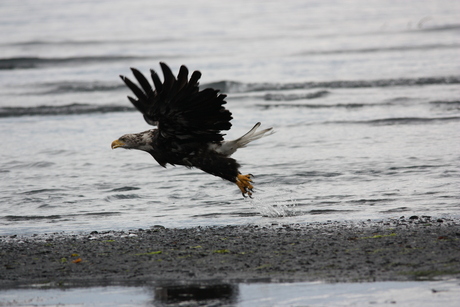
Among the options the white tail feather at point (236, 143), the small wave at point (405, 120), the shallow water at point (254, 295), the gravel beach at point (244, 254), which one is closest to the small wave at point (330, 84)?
the small wave at point (405, 120)

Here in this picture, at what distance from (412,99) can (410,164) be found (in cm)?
563

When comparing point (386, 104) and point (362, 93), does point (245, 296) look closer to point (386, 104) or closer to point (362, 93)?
point (386, 104)

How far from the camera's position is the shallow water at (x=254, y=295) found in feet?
15.8

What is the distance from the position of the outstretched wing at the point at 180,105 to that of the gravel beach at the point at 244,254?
3.64 feet

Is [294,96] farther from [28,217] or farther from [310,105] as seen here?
[28,217]

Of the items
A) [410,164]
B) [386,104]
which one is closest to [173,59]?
[386,104]

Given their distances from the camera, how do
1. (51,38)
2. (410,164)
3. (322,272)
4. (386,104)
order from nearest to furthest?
(322,272) → (410,164) → (386,104) → (51,38)

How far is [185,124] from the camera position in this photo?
7.49m

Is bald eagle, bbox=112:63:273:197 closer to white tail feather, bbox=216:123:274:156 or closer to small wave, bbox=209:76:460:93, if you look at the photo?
white tail feather, bbox=216:123:274:156

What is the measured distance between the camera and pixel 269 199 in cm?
822

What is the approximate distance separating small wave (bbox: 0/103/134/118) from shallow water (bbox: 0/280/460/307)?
424 inches

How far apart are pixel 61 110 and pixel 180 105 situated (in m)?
9.41

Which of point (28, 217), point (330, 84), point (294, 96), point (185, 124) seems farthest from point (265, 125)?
point (28, 217)

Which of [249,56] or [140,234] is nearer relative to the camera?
[140,234]
